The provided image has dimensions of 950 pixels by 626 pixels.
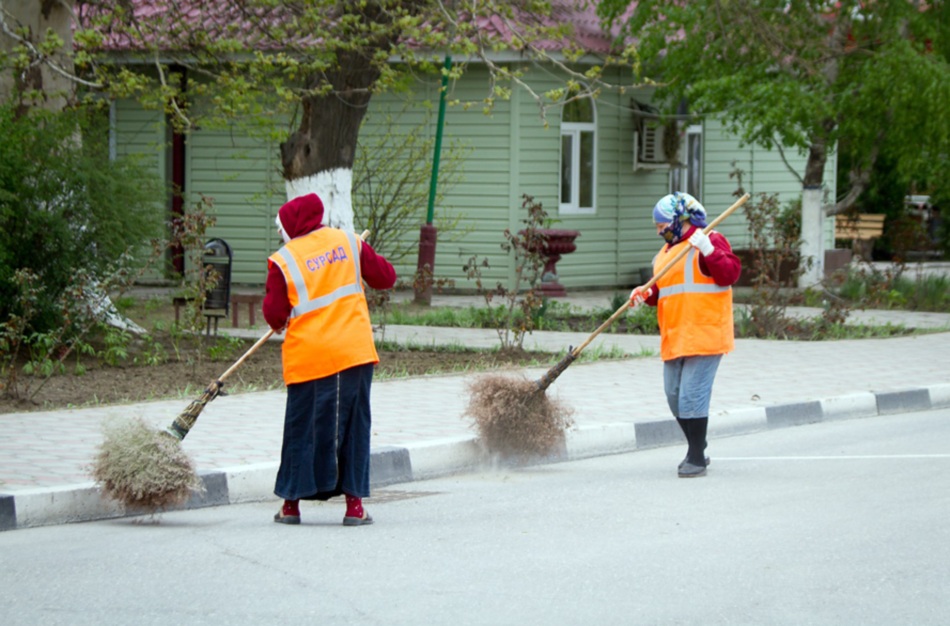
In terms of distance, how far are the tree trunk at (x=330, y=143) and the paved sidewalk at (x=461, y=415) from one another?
1719 millimetres

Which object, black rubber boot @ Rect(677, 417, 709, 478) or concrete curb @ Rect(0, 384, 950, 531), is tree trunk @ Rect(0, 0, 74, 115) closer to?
concrete curb @ Rect(0, 384, 950, 531)

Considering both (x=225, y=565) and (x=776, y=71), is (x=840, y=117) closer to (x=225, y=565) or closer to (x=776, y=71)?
(x=776, y=71)

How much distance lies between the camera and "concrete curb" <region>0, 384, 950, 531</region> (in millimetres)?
7133

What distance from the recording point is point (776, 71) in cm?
2016

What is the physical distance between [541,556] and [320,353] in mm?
1455

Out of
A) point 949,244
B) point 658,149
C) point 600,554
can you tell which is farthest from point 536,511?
point 949,244

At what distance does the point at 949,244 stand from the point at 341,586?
26.4 metres

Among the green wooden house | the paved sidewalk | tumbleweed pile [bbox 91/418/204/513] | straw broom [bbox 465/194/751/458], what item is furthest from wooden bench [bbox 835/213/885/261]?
tumbleweed pile [bbox 91/418/204/513]

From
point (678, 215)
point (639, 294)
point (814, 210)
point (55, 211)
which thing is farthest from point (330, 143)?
point (814, 210)

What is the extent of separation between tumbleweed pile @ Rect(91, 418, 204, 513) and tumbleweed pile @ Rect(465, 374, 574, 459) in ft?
6.95

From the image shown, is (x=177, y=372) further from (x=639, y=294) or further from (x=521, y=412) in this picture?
(x=639, y=294)

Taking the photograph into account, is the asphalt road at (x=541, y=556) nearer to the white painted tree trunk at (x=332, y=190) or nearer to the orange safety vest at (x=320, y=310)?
the orange safety vest at (x=320, y=310)

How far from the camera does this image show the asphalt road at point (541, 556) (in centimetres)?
528

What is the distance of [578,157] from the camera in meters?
22.2
